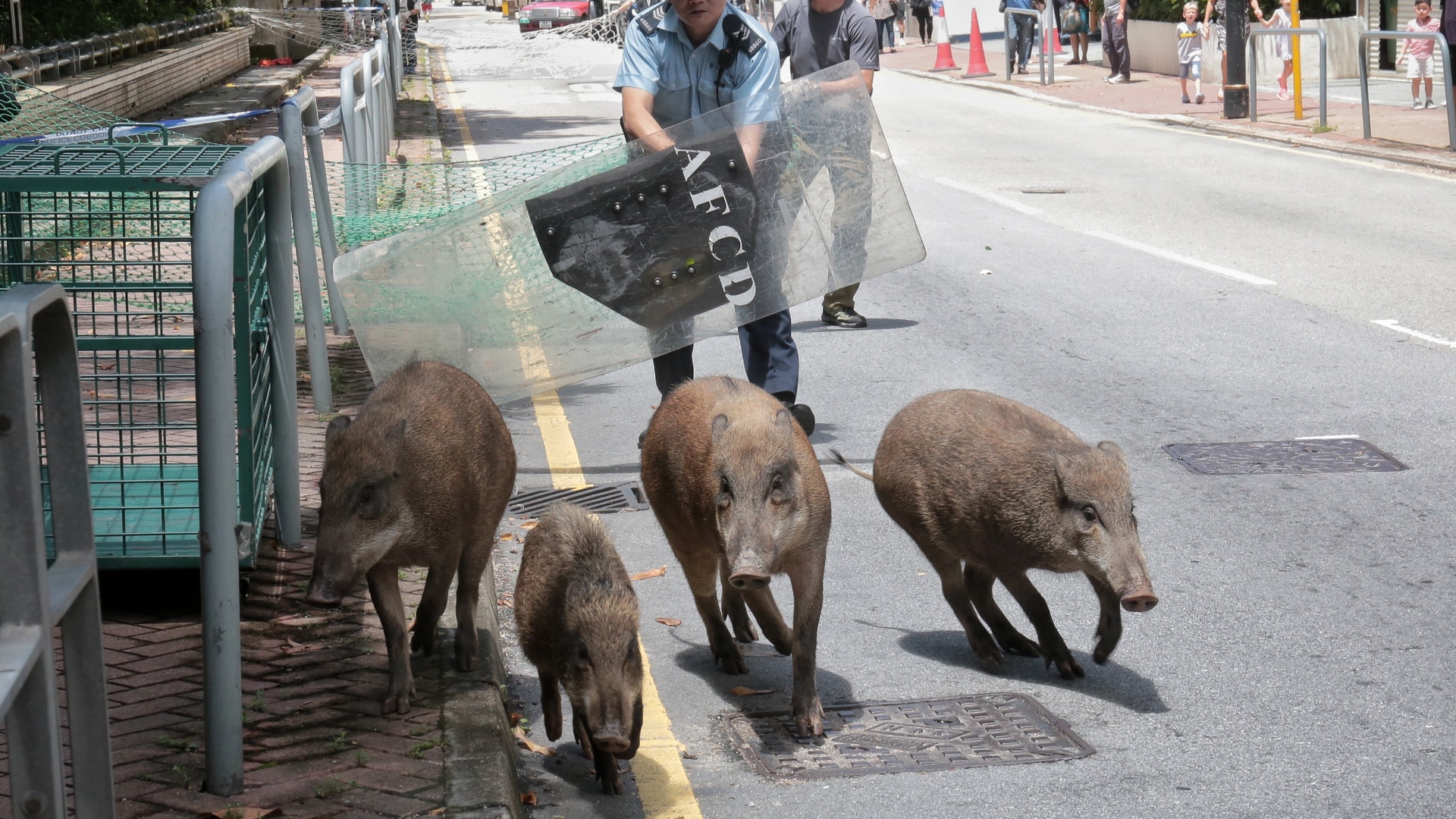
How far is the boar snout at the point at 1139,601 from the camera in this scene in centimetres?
457

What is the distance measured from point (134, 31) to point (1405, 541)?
1807 cm

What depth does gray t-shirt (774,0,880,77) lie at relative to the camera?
34.1ft

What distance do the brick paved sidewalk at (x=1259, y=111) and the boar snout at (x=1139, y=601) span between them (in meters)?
15.0

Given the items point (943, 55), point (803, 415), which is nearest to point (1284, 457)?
point (803, 415)

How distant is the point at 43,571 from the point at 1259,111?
81.4 ft

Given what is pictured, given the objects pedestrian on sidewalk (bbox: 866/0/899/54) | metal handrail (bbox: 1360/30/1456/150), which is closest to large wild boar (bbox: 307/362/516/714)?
metal handrail (bbox: 1360/30/1456/150)

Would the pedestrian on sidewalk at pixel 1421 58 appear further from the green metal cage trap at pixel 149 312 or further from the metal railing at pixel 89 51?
the green metal cage trap at pixel 149 312

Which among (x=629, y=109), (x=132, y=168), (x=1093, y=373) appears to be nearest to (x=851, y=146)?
(x=629, y=109)

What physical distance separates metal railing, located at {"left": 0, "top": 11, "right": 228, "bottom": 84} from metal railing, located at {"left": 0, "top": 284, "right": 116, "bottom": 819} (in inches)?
453

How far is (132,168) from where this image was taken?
16.0 ft

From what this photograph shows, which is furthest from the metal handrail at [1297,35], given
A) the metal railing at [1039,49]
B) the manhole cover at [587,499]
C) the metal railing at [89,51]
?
the manhole cover at [587,499]

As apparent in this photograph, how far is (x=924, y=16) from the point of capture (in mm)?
47656

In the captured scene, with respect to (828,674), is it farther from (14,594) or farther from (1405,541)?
(14,594)

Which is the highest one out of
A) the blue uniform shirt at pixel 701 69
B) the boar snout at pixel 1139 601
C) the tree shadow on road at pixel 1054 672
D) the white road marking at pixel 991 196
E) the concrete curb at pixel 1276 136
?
the blue uniform shirt at pixel 701 69
